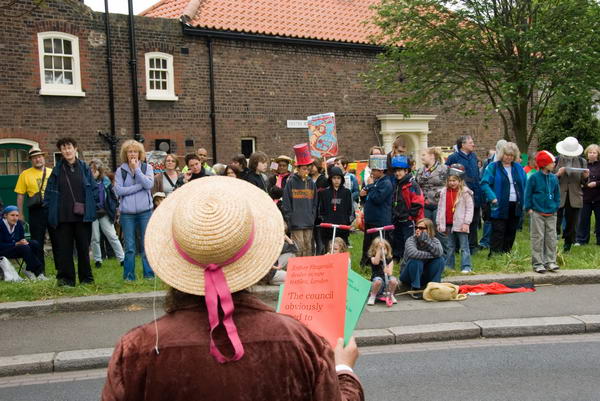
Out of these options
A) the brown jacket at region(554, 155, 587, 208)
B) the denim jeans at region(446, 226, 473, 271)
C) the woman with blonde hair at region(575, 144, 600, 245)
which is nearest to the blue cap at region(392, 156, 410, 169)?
the denim jeans at region(446, 226, 473, 271)

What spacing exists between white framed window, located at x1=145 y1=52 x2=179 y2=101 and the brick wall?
177mm

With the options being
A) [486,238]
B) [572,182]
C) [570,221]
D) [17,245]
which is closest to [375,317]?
[486,238]

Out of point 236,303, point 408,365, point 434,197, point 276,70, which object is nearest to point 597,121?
point 276,70

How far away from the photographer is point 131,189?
29.3 feet

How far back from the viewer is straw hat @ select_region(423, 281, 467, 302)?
8.51 meters

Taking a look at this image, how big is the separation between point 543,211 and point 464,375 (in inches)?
Answer: 185

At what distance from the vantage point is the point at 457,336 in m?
7.21

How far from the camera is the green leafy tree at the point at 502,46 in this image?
15.8 metres

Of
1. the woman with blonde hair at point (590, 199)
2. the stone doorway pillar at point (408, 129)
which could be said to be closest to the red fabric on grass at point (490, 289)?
the woman with blonde hair at point (590, 199)

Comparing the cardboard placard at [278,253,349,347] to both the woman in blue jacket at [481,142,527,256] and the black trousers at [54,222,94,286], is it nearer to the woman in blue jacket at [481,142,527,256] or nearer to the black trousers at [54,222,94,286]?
the black trousers at [54,222,94,286]

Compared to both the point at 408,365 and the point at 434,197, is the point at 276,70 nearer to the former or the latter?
the point at 434,197

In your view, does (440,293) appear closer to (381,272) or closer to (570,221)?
(381,272)

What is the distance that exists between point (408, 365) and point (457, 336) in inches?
48.4

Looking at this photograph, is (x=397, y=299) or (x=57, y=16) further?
(x=57, y=16)
